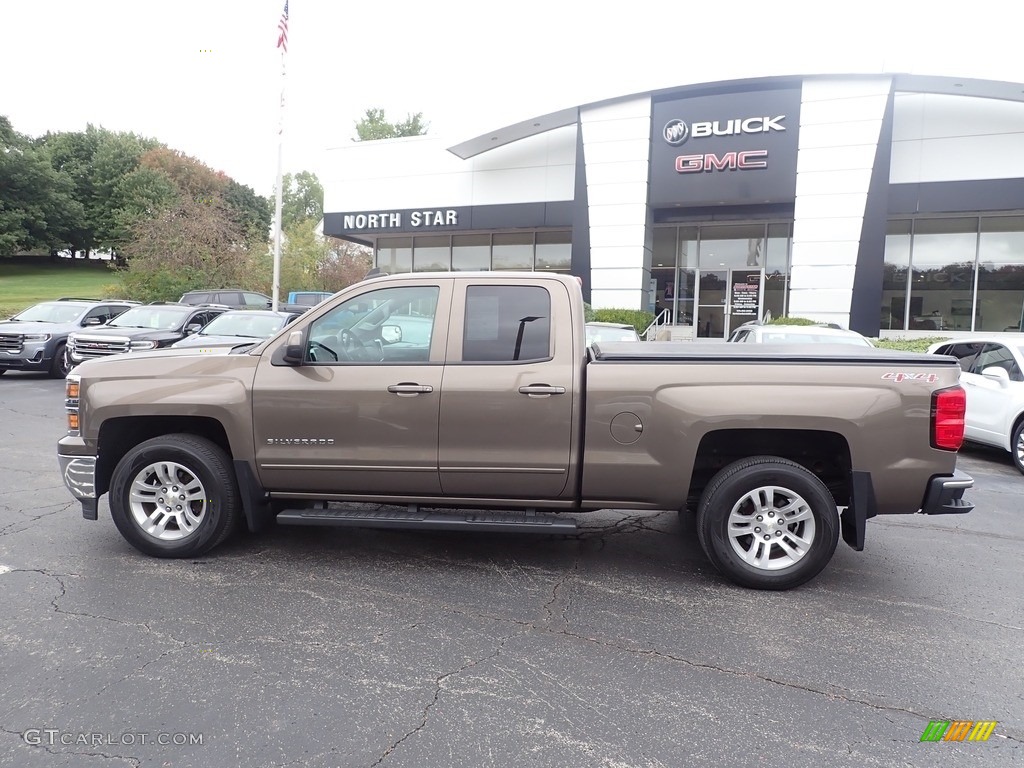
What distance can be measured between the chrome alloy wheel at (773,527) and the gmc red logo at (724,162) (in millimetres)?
15870

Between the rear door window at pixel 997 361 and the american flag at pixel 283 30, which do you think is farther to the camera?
the american flag at pixel 283 30

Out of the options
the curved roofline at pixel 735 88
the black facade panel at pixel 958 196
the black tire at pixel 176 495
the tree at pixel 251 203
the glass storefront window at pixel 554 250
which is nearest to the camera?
the black tire at pixel 176 495

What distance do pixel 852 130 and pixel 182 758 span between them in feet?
63.1

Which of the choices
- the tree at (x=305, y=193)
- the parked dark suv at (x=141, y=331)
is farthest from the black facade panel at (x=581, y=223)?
the tree at (x=305, y=193)

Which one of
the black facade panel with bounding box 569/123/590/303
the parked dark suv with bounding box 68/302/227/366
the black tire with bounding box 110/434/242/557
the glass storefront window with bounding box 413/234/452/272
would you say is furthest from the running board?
the glass storefront window with bounding box 413/234/452/272

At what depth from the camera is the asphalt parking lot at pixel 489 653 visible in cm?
281

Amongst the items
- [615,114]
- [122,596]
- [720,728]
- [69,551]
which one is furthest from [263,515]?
[615,114]

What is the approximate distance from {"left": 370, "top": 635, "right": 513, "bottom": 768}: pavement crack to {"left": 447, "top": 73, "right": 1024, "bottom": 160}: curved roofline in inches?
704

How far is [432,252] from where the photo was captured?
2484 cm

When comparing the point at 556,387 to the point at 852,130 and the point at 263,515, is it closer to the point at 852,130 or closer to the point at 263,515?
the point at 263,515

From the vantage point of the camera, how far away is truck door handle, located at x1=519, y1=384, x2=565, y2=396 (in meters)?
4.36

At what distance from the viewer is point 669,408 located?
14.1 feet

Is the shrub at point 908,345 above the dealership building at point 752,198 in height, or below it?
below

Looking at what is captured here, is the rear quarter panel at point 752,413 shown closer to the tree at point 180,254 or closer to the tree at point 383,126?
the tree at point 180,254
